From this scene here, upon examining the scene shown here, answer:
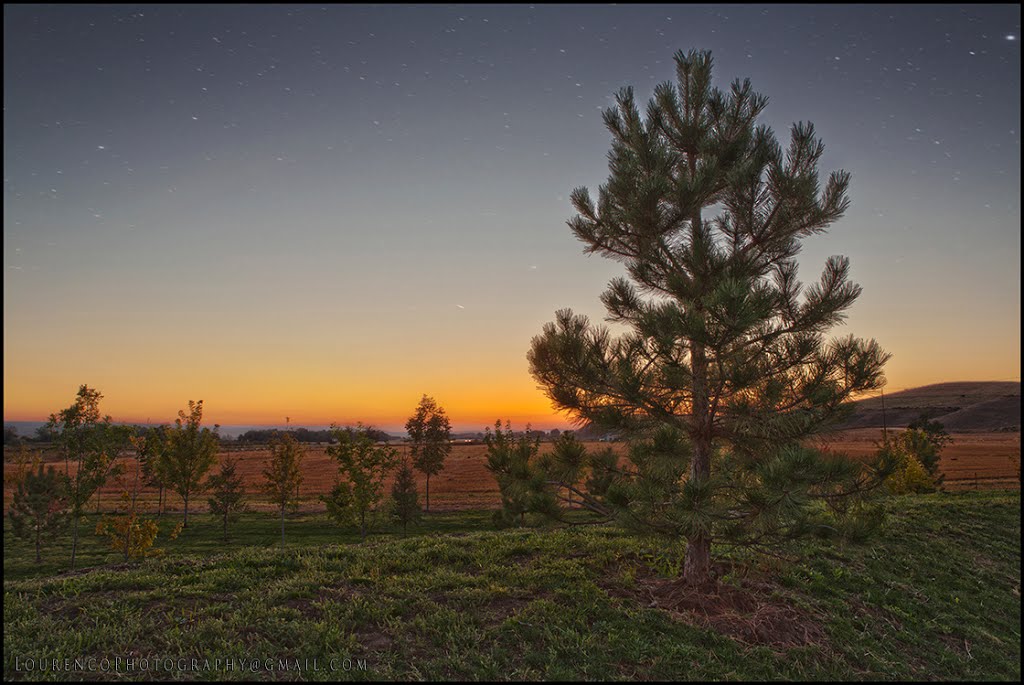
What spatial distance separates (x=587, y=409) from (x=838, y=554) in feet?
24.1

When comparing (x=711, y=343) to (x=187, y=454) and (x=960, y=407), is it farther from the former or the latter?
(x=960, y=407)

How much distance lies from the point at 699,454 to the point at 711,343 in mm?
2090

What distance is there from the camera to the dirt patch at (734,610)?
6762 millimetres

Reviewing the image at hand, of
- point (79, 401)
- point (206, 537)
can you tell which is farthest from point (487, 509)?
point (79, 401)

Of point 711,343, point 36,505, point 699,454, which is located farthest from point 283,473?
point 711,343

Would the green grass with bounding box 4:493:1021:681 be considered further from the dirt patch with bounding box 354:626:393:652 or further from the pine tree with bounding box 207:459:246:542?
the pine tree with bounding box 207:459:246:542

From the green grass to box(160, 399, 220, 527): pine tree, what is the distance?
19316mm

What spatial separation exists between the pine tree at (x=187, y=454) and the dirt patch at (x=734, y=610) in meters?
23.9

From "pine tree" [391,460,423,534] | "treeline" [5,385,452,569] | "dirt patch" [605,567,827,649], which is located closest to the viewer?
"dirt patch" [605,567,827,649]

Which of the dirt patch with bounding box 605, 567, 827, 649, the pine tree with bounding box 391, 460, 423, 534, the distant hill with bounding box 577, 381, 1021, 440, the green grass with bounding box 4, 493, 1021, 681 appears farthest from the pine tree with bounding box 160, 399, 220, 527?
the distant hill with bounding box 577, 381, 1021, 440

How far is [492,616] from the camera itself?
6.67 metres

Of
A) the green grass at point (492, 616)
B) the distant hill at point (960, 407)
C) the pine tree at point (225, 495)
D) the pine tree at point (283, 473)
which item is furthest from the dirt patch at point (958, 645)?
the distant hill at point (960, 407)

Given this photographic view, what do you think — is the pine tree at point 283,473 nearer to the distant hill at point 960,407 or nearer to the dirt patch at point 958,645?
the dirt patch at point 958,645

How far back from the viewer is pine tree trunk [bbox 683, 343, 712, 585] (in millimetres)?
7387
